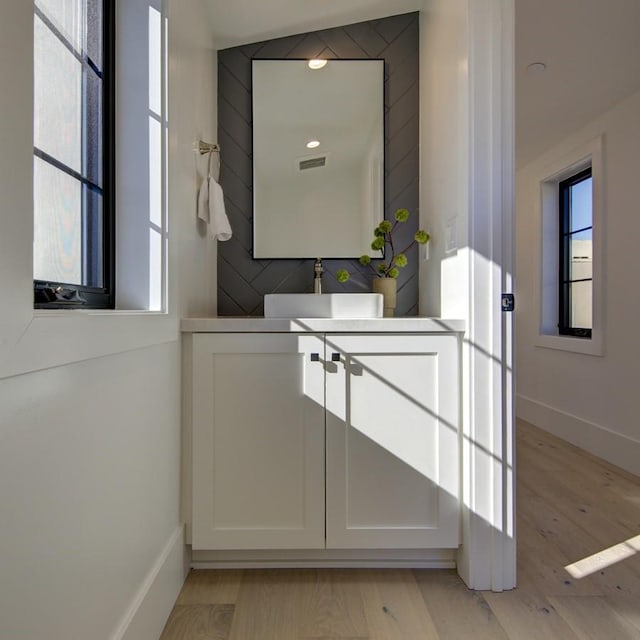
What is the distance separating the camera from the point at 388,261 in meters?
2.23

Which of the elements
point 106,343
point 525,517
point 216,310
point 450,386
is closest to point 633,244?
point 525,517

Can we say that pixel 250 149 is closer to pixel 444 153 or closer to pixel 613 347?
pixel 444 153

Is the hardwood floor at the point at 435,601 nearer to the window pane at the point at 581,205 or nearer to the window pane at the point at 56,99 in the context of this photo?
the window pane at the point at 56,99

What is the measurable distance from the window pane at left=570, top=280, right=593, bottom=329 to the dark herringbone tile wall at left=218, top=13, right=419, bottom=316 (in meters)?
1.95

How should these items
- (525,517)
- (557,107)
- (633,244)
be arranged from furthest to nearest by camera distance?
(557,107)
(633,244)
(525,517)

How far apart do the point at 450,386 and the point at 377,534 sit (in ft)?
1.85

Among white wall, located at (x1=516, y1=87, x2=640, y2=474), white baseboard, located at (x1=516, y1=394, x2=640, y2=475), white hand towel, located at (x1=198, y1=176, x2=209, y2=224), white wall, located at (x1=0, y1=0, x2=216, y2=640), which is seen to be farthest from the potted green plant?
white baseboard, located at (x1=516, y1=394, x2=640, y2=475)

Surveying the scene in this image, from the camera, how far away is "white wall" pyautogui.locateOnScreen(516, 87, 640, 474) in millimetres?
2775

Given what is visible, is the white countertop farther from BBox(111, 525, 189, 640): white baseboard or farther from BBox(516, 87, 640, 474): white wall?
BBox(516, 87, 640, 474): white wall

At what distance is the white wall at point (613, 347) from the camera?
2.78 metres

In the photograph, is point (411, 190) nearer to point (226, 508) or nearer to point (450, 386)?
point (450, 386)

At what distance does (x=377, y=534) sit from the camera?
160cm

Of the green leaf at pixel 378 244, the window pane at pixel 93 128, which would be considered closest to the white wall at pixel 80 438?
the window pane at pixel 93 128

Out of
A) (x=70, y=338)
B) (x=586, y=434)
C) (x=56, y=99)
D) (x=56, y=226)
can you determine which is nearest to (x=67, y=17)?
(x=56, y=99)
